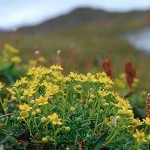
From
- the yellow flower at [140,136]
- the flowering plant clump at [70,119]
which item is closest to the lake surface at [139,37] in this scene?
the flowering plant clump at [70,119]

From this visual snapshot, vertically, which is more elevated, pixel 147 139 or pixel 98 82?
pixel 98 82

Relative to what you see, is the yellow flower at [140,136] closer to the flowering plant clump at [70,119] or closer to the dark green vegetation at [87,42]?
the flowering plant clump at [70,119]

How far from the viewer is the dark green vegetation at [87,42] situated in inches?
644

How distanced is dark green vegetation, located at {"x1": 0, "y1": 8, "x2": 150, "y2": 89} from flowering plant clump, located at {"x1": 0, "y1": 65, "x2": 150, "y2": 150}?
315cm

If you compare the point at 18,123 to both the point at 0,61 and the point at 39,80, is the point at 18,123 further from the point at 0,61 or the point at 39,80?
the point at 0,61

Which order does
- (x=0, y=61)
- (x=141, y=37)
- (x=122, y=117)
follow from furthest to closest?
(x=141, y=37) < (x=0, y=61) < (x=122, y=117)

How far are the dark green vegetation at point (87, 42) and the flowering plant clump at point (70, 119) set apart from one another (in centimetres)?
315

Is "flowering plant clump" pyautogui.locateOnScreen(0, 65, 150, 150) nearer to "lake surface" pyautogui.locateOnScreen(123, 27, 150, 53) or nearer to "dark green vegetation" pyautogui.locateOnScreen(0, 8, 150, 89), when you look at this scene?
"dark green vegetation" pyautogui.locateOnScreen(0, 8, 150, 89)

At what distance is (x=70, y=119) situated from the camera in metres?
4.09

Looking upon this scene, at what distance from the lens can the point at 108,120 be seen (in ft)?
14.0

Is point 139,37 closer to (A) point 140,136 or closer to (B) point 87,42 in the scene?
(B) point 87,42

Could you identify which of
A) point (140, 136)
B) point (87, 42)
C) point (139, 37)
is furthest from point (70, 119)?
point (139, 37)

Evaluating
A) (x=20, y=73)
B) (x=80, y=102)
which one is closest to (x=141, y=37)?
(x=20, y=73)

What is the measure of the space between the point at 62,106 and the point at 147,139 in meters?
0.73
